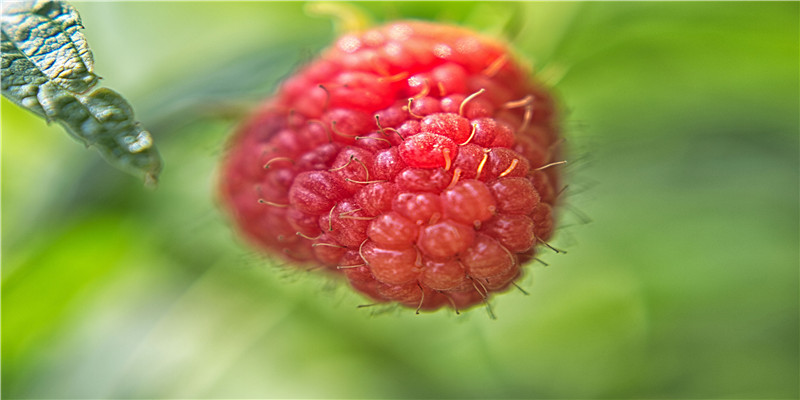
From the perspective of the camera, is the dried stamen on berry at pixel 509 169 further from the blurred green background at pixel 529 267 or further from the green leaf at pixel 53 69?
the blurred green background at pixel 529 267

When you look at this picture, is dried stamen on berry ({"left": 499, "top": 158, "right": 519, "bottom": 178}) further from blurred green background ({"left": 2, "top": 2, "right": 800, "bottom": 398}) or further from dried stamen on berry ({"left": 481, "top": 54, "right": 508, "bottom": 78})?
blurred green background ({"left": 2, "top": 2, "right": 800, "bottom": 398})

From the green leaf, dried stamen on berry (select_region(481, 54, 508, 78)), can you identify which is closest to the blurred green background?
dried stamen on berry (select_region(481, 54, 508, 78))

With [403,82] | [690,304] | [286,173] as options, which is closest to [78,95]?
[286,173]

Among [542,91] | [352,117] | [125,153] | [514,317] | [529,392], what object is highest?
[542,91]

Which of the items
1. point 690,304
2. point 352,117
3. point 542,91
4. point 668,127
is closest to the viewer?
point 352,117

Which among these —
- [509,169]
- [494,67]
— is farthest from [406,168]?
[494,67]

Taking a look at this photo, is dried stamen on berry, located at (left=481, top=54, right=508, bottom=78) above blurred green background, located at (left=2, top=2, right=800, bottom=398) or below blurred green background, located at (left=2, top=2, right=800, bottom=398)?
above

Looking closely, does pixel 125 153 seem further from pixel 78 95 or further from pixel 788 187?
pixel 788 187
